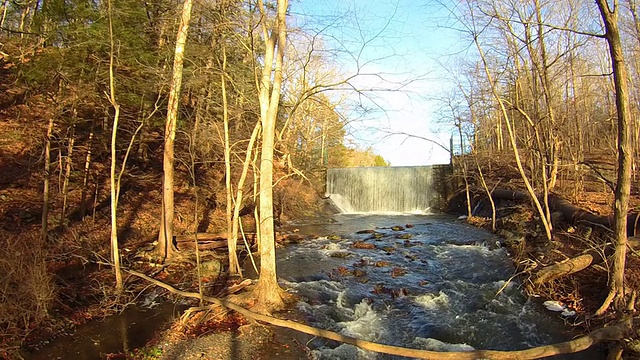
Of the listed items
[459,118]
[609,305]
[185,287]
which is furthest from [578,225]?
[185,287]

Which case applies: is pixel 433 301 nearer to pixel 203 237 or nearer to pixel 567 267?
pixel 567 267

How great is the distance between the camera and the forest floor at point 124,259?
507 cm

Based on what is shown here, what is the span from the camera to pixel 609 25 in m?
4.40

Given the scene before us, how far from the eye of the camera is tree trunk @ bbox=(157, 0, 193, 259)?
336 inches

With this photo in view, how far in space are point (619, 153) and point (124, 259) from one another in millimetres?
9797

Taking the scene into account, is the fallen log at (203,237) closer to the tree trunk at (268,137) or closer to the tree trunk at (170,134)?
the tree trunk at (170,134)

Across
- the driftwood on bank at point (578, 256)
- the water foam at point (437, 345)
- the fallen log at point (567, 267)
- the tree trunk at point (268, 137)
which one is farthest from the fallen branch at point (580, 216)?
the tree trunk at point (268, 137)

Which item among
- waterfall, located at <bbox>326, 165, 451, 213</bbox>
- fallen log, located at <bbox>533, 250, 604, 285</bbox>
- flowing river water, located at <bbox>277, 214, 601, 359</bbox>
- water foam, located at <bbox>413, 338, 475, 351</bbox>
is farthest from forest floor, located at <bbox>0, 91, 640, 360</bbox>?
waterfall, located at <bbox>326, 165, 451, 213</bbox>

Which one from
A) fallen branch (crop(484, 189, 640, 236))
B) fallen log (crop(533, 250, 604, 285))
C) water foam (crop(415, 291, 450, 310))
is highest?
fallen branch (crop(484, 189, 640, 236))

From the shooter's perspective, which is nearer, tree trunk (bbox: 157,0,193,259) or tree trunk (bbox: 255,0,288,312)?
tree trunk (bbox: 255,0,288,312)

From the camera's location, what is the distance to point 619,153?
4.88 meters

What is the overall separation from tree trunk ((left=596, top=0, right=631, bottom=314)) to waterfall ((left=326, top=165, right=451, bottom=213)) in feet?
56.5

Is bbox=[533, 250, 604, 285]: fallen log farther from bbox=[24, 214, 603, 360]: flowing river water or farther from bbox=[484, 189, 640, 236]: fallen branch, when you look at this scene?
bbox=[484, 189, 640, 236]: fallen branch

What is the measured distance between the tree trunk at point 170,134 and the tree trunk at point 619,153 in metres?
7.92
